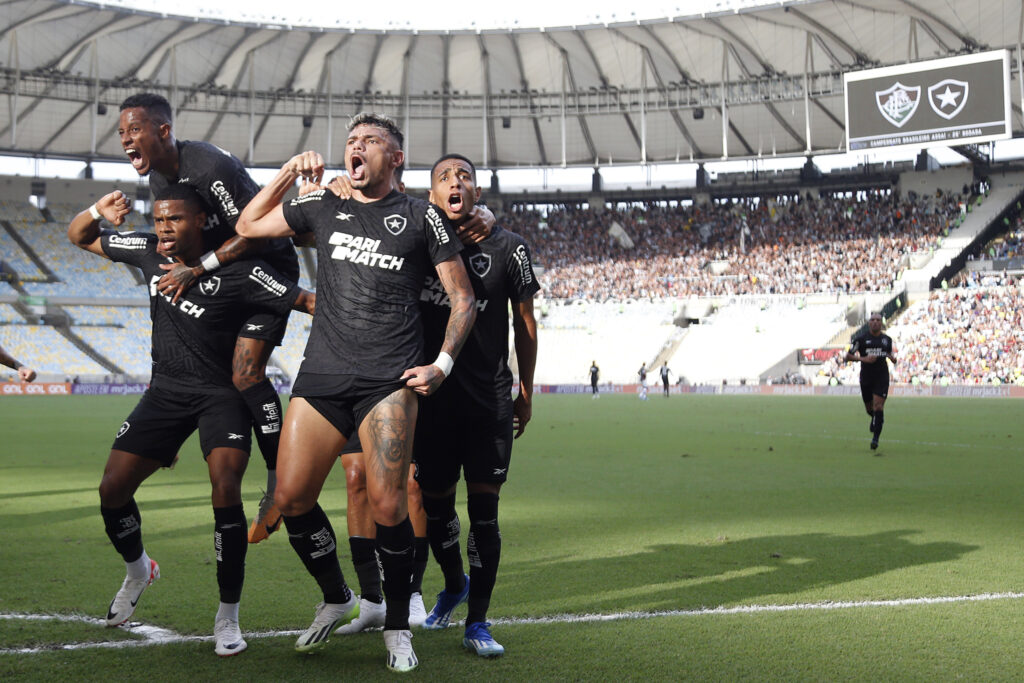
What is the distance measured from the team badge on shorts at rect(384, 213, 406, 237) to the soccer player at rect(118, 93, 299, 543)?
0.92 metres

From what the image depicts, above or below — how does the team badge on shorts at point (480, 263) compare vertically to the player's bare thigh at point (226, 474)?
above

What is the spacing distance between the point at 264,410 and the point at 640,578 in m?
2.62

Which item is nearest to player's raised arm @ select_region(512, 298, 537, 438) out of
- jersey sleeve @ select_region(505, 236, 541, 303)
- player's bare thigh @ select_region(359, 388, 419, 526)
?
jersey sleeve @ select_region(505, 236, 541, 303)

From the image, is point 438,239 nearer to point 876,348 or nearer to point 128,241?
point 128,241

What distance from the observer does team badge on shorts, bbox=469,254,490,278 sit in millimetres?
5441

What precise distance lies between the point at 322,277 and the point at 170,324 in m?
1.07

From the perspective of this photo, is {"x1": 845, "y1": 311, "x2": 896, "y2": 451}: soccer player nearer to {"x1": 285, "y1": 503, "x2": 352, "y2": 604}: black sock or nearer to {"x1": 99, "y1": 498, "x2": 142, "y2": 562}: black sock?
{"x1": 285, "y1": 503, "x2": 352, "y2": 604}: black sock

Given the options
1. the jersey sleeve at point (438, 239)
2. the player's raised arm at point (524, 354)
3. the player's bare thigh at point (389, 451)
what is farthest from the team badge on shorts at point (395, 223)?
the player's raised arm at point (524, 354)

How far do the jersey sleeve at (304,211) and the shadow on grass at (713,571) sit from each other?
2.48m

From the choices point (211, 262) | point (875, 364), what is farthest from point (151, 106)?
point (875, 364)

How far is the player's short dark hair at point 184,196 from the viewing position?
5.48 meters

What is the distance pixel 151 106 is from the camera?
5.51 m

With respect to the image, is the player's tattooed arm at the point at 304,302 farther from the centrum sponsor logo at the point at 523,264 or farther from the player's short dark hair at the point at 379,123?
the centrum sponsor logo at the point at 523,264

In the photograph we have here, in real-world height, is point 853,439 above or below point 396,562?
below
